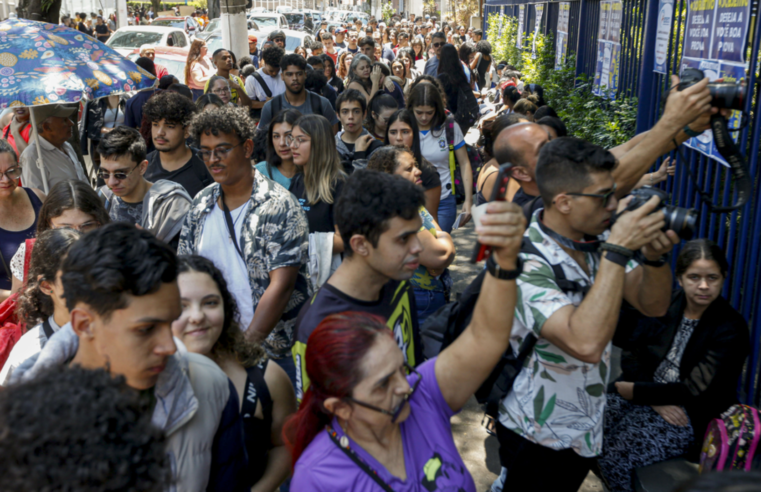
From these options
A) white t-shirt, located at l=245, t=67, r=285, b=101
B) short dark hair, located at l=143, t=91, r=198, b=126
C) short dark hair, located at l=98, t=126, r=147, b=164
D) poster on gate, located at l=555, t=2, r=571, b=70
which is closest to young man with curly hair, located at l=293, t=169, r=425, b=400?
short dark hair, located at l=98, t=126, r=147, b=164

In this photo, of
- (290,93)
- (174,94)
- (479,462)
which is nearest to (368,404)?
(479,462)

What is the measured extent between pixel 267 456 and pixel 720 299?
2427mm

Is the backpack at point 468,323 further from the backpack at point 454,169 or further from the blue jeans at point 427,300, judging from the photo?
the backpack at point 454,169

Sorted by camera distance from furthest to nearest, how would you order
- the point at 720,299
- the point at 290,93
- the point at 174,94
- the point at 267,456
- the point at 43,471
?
the point at 290,93 < the point at 174,94 < the point at 720,299 < the point at 267,456 < the point at 43,471

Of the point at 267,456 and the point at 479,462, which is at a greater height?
the point at 267,456

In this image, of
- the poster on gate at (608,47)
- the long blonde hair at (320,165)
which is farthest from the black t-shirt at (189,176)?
the poster on gate at (608,47)

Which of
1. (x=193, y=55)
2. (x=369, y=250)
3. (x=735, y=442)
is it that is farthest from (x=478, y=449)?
(x=193, y=55)

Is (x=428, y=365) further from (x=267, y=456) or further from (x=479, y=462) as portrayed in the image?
(x=479, y=462)

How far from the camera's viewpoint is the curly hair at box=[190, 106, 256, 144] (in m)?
3.43

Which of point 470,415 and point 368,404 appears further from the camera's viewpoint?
point 470,415

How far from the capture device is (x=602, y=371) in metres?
2.46

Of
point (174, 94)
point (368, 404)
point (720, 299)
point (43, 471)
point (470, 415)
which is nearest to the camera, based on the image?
point (43, 471)

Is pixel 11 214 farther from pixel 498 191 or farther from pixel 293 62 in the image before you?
pixel 293 62

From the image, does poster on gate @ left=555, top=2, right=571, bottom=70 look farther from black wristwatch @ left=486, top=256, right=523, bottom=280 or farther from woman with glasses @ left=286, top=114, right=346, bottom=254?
black wristwatch @ left=486, top=256, right=523, bottom=280
